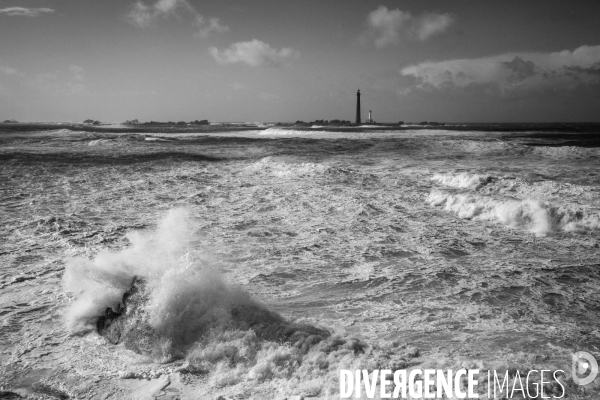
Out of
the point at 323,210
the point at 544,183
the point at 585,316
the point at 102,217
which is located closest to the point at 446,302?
the point at 585,316

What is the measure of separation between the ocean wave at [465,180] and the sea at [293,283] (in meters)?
0.36

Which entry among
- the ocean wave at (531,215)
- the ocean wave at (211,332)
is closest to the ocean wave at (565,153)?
the ocean wave at (531,215)

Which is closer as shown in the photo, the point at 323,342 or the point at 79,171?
the point at 323,342

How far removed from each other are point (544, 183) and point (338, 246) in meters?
7.55

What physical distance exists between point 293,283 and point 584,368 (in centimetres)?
279

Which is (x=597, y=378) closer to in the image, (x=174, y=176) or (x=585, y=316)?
(x=585, y=316)

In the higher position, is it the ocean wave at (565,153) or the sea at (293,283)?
the ocean wave at (565,153)

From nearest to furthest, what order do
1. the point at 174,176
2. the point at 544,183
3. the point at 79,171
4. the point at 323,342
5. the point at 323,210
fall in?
1. the point at 323,342
2. the point at 323,210
3. the point at 544,183
4. the point at 174,176
5. the point at 79,171

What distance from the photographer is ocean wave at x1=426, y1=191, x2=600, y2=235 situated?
662 cm

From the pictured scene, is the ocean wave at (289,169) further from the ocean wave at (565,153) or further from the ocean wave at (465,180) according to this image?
the ocean wave at (565,153)

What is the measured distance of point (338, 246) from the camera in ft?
19.0

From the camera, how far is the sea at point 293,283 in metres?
2.88

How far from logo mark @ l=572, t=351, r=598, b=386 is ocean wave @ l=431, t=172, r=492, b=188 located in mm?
7337

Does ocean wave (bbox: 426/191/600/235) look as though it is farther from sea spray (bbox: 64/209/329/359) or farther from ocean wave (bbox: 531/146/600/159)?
ocean wave (bbox: 531/146/600/159)
